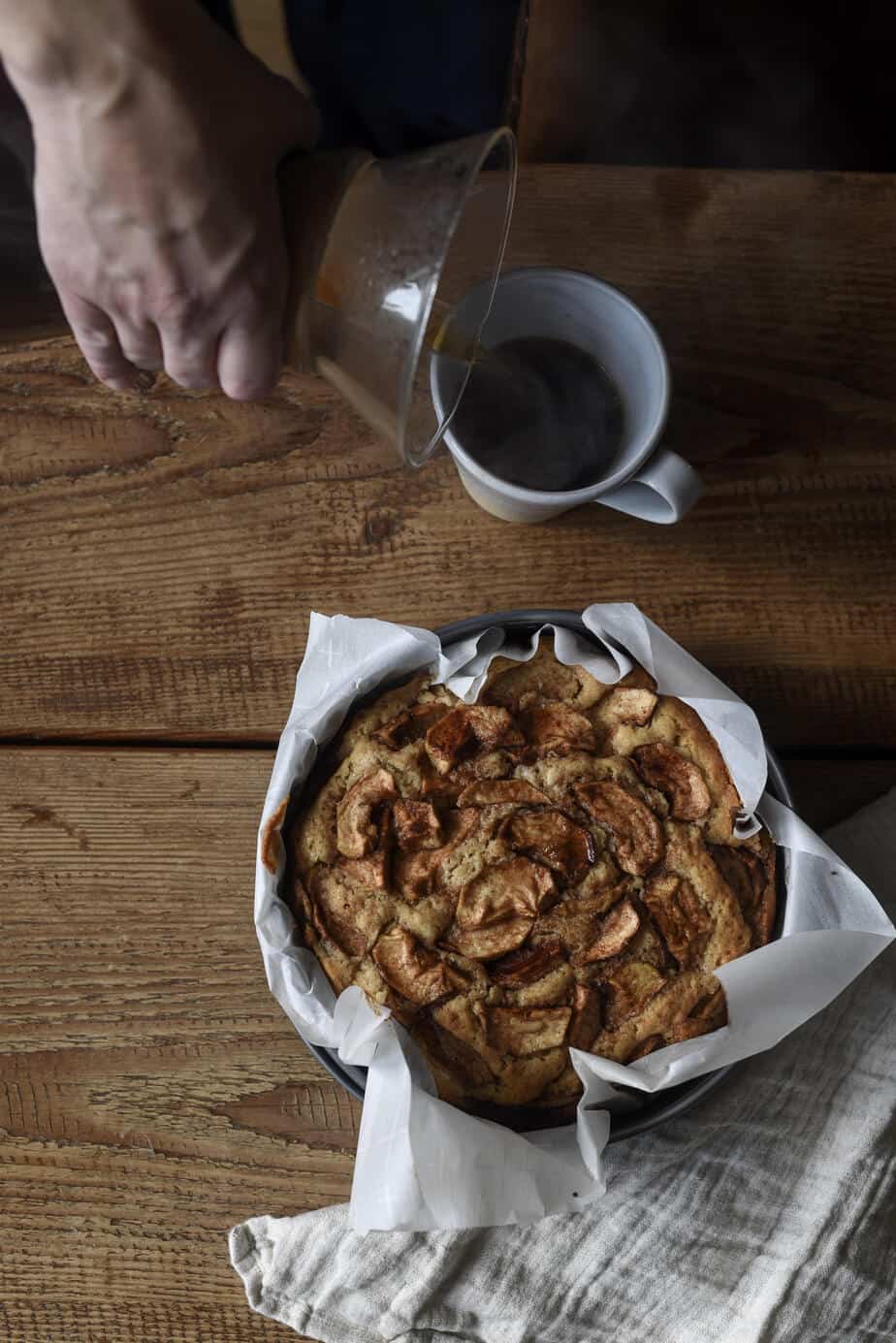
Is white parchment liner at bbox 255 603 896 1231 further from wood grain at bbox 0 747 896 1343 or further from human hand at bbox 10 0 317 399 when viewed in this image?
human hand at bbox 10 0 317 399

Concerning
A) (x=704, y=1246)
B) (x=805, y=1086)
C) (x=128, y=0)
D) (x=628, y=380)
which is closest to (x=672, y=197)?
(x=628, y=380)

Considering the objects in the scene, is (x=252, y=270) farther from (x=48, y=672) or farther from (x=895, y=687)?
(x=895, y=687)

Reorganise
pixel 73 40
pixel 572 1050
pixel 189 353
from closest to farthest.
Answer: pixel 73 40
pixel 189 353
pixel 572 1050

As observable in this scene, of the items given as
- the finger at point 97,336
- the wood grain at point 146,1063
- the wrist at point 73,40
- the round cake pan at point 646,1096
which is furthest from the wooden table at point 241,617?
the wrist at point 73,40

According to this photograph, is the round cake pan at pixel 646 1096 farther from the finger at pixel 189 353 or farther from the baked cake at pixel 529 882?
the finger at pixel 189 353

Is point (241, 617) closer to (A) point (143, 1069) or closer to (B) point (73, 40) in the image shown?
(A) point (143, 1069)

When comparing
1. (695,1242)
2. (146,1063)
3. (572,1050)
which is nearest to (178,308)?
(572,1050)
